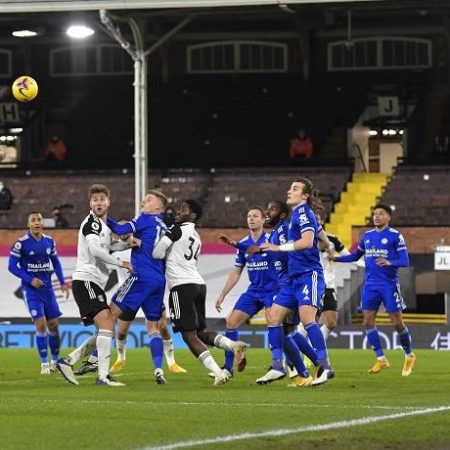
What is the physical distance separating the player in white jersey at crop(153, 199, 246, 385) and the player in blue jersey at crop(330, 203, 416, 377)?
3631 mm

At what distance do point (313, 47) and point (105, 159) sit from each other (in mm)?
7506

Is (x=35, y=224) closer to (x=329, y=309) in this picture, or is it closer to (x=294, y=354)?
(x=329, y=309)

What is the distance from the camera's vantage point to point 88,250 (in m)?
16.2

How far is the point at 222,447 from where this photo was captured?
383 inches

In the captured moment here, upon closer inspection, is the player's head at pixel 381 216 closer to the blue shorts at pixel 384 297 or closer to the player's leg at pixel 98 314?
Result: the blue shorts at pixel 384 297

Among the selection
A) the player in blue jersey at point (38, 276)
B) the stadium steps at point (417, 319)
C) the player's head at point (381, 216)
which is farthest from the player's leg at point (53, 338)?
the stadium steps at point (417, 319)

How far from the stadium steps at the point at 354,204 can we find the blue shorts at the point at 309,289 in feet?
58.5

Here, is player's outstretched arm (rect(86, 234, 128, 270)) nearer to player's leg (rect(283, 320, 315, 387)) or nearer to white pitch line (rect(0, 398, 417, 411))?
player's leg (rect(283, 320, 315, 387))

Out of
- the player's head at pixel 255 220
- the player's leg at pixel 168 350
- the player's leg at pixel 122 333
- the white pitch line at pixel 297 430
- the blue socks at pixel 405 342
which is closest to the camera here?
the white pitch line at pixel 297 430

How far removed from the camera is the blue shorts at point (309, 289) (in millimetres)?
15719

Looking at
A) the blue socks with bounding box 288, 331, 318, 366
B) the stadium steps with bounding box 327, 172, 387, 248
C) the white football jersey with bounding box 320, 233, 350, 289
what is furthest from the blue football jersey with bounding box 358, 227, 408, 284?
the stadium steps with bounding box 327, 172, 387, 248

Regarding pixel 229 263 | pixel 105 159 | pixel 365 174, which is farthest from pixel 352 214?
pixel 105 159

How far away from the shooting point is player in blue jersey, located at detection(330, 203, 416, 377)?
19.8m

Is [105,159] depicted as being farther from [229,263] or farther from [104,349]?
[104,349]
